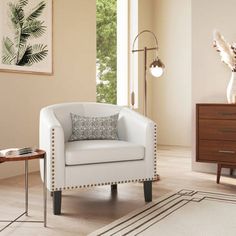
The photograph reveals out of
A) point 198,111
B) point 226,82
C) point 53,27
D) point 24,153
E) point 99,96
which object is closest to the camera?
point 24,153

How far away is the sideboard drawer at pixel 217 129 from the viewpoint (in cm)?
398

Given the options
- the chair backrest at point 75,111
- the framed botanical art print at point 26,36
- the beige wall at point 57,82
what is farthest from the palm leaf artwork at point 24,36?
the chair backrest at point 75,111

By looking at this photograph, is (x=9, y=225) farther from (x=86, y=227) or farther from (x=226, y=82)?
(x=226, y=82)

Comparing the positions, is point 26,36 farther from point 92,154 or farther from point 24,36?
point 92,154

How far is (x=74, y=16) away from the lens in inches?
203

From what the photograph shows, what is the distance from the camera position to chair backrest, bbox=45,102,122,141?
11.4 ft

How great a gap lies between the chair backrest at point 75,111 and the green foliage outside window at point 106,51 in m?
2.89

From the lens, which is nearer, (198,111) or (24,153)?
(24,153)

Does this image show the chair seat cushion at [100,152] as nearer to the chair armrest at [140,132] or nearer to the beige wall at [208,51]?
the chair armrest at [140,132]

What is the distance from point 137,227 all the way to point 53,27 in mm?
3046

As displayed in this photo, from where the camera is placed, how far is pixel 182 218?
279cm

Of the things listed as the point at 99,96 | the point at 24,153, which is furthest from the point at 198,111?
the point at 99,96

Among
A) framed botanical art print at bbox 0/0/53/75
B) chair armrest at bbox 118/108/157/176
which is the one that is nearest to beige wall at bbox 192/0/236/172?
chair armrest at bbox 118/108/157/176

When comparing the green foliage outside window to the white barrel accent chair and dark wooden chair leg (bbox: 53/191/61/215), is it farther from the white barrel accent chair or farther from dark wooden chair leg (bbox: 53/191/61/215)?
dark wooden chair leg (bbox: 53/191/61/215)
